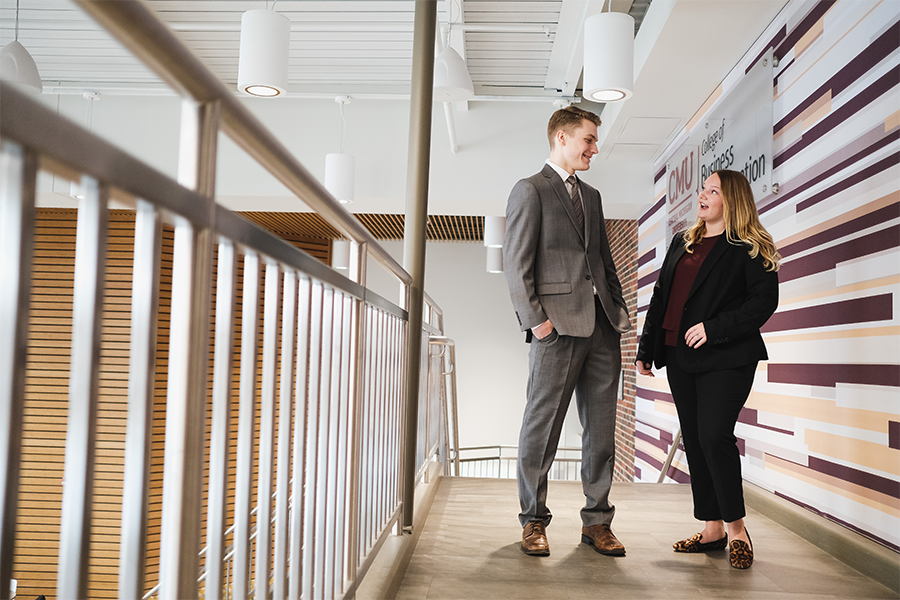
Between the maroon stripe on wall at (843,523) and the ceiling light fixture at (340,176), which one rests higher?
the ceiling light fixture at (340,176)

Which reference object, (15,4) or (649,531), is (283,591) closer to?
(649,531)

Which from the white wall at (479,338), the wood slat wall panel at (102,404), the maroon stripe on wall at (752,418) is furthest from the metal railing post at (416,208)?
the white wall at (479,338)

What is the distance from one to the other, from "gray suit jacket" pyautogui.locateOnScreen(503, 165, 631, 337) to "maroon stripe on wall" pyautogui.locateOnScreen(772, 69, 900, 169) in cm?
110

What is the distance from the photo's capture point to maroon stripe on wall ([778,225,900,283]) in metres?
2.22

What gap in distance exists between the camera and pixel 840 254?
8.39ft

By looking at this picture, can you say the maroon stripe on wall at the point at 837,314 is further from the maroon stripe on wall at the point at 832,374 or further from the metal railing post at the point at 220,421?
the metal railing post at the point at 220,421

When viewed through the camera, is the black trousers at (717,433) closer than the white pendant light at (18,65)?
Yes

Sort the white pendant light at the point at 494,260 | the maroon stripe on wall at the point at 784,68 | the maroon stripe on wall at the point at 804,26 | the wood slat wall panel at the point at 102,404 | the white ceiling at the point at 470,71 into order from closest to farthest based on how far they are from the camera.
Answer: the maroon stripe on wall at the point at 804,26 → the maroon stripe on wall at the point at 784,68 → the white ceiling at the point at 470,71 → the wood slat wall panel at the point at 102,404 → the white pendant light at the point at 494,260

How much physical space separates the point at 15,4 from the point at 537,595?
5.19 m

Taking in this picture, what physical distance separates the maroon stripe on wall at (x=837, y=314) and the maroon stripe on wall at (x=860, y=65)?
84 centimetres

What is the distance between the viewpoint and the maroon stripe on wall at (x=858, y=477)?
2161 mm

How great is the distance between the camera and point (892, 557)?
→ 2.04 metres

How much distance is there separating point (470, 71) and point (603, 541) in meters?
4.52

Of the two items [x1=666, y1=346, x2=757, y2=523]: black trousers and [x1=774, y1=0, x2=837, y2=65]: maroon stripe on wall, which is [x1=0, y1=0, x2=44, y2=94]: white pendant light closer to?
[x1=666, y1=346, x2=757, y2=523]: black trousers
